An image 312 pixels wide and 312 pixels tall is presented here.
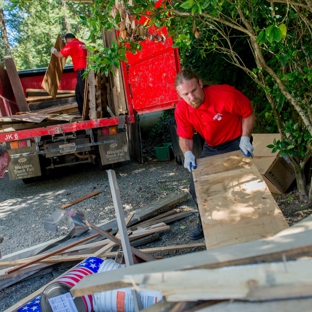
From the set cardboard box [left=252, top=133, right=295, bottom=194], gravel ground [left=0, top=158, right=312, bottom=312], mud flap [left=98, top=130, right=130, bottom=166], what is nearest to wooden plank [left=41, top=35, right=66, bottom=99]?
gravel ground [left=0, top=158, right=312, bottom=312]

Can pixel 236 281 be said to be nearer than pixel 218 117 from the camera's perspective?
Yes

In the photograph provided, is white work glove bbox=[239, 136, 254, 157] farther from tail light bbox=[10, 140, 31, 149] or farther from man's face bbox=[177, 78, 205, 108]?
tail light bbox=[10, 140, 31, 149]

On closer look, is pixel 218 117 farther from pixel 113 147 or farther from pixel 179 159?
pixel 179 159

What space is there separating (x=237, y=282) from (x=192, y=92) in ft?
7.86

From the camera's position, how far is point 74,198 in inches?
248

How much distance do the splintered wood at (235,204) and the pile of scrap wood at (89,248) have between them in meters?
0.75

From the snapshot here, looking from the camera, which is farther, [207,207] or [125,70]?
[125,70]

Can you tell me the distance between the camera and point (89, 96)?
6.67m

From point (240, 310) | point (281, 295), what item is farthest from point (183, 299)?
point (281, 295)

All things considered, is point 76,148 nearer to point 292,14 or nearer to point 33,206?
point 33,206

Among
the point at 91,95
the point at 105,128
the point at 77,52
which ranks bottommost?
the point at 105,128

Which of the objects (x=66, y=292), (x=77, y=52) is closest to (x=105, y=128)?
(x=77, y=52)

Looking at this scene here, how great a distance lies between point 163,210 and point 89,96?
2950 millimetres

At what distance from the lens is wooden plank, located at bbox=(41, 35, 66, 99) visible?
8133 millimetres
